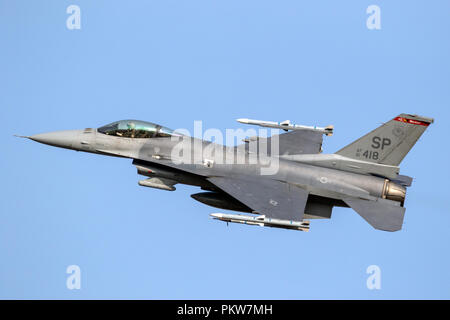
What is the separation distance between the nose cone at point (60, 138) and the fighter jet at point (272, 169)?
0.03m

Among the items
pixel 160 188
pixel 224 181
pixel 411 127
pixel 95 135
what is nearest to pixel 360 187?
pixel 411 127

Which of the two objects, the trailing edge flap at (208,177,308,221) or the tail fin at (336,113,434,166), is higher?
the tail fin at (336,113,434,166)

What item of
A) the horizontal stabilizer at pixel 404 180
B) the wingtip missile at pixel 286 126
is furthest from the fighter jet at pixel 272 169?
the wingtip missile at pixel 286 126

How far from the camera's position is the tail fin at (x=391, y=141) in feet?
77.9

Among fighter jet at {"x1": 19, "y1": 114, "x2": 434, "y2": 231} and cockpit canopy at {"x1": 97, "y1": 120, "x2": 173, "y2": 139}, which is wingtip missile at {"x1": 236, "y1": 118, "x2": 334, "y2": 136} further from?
cockpit canopy at {"x1": 97, "y1": 120, "x2": 173, "y2": 139}

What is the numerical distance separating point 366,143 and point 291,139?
2391 mm

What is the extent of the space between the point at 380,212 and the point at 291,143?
3.60 meters

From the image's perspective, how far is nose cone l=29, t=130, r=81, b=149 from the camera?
24438 millimetres

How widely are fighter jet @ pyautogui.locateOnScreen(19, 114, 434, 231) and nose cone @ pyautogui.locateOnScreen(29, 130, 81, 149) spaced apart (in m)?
0.03

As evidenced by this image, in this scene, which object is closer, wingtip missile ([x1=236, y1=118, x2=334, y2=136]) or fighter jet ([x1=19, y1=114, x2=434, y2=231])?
fighter jet ([x1=19, y1=114, x2=434, y2=231])

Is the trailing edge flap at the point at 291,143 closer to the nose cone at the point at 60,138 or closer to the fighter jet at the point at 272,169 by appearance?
the fighter jet at the point at 272,169

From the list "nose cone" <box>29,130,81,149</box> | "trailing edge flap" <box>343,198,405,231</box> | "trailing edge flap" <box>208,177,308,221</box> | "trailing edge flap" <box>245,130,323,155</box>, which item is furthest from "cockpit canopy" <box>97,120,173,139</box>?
"trailing edge flap" <box>343,198,405,231</box>

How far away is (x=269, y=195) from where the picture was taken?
23234 mm

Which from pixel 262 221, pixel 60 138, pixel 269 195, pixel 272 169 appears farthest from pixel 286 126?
pixel 60 138
